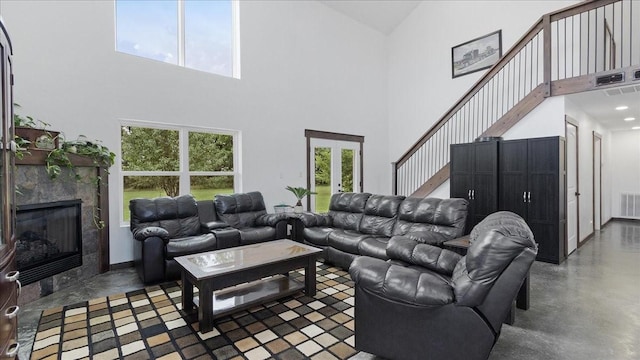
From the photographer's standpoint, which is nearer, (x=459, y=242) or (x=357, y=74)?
(x=459, y=242)

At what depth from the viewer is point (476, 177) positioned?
198 inches

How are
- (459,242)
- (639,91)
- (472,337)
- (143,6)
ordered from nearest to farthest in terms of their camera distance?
(472,337)
(459,242)
(639,91)
(143,6)

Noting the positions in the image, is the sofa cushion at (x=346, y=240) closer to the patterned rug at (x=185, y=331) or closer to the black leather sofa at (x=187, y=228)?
the patterned rug at (x=185, y=331)

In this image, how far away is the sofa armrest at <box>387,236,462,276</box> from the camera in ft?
7.95

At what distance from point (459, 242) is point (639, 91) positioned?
348cm

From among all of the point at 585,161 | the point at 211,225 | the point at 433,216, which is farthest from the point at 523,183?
the point at 211,225

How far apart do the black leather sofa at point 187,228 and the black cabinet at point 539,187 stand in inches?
139

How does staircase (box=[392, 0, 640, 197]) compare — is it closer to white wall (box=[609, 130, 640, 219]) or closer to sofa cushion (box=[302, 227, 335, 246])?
white wall (box=[609, 130, 640, 219])

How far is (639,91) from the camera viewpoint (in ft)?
13.5

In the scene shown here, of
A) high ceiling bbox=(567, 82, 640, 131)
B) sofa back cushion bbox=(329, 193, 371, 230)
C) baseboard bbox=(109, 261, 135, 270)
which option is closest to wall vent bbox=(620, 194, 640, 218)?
high ceiling bbox=(567, 82, 640, 131)

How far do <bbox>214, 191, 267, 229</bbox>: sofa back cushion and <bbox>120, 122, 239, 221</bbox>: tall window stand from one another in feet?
2.27

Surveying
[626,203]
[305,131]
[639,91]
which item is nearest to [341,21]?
[305,131]

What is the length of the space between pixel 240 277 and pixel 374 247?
62.6 inches

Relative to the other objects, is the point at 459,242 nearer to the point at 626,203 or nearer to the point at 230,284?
the point at 230,284
